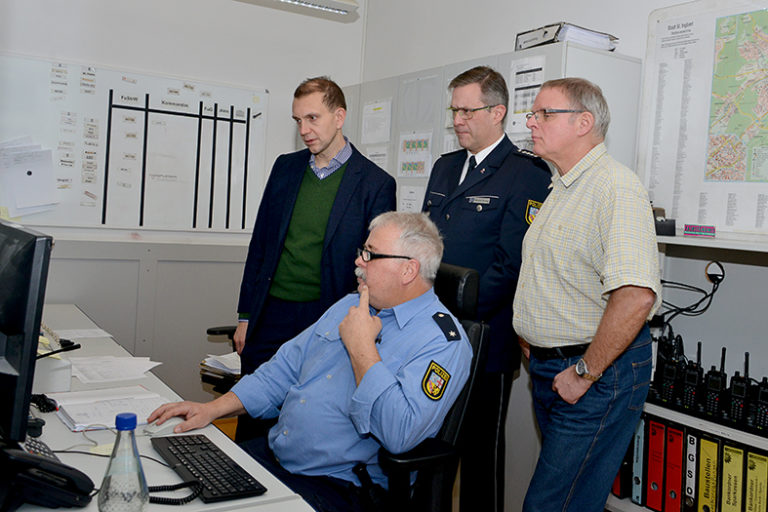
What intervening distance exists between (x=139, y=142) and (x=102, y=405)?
222 cm

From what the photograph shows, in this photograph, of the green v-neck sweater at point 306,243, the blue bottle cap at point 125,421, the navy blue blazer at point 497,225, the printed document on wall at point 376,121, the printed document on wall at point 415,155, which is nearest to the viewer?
the blue bottle cap at point 125,421

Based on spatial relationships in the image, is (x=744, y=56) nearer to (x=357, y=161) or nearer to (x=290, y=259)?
(x=357, y=161)

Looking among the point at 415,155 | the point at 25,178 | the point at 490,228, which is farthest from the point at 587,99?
the point at 25,178

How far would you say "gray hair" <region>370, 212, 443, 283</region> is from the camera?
1.77 metres

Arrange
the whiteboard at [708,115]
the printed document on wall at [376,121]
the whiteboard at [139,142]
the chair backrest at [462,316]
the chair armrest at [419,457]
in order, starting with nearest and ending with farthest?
the chair armrest at [419,457] < the chair backrest at [462,316] < the whiteboard at [708,115] < the whiteboard at [139,142] < the printed document on wall at [376,121]

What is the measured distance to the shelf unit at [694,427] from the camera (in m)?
2.02

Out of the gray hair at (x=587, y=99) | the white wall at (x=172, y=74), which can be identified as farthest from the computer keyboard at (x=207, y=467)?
the white wall at (x=172, y=74)

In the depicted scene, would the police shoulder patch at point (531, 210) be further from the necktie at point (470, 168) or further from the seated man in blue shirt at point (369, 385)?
the seated man in blue shirt at point (369, 385)

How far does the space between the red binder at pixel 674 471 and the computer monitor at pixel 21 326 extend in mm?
1953

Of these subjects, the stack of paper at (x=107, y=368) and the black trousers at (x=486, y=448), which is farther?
the black trousers at (x=486, y=448)

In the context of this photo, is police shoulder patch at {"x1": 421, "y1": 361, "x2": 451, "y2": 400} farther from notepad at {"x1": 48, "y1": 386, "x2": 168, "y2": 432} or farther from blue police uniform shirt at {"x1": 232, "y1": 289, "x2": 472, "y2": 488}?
notepad at {"x1": 48, "y1": 386, "x2": 168, "y2": 432}

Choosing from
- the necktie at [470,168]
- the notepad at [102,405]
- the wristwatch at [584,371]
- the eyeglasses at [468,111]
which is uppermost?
the eyeglasses at [468,111]

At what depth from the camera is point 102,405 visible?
1737 millimetres

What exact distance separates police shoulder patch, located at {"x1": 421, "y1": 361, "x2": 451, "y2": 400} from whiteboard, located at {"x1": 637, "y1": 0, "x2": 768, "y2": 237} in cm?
127
